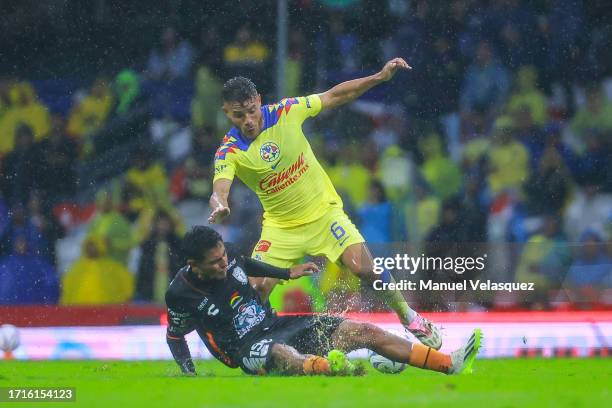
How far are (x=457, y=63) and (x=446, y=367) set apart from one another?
250 inches

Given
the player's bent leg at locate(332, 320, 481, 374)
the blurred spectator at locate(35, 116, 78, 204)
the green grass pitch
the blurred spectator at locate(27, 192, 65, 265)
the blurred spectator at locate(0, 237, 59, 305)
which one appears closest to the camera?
the green grass pitch

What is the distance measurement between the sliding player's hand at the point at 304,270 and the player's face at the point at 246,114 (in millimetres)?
1491

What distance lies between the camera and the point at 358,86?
920cm

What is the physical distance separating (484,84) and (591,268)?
280 centimetres

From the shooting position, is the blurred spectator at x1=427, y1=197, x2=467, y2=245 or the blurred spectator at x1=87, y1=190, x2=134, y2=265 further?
the blurred spectator at x1=87, y1=190, x2=134, y2=265

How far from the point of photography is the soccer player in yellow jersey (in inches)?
357

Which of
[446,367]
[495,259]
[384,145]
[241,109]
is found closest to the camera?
[446,367]

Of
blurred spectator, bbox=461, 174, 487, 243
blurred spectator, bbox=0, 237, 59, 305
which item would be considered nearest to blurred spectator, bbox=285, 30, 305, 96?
blurred spectator, bbox=461, 174, 487, 243

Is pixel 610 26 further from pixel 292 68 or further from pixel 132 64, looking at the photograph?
pixel 132 64

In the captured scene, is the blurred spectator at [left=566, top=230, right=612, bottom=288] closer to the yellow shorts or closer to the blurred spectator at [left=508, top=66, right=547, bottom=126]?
the blurred spectator at [left=508, top=66, right=547, bottom=126]

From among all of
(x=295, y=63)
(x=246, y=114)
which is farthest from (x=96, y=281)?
(x=246, y=114)

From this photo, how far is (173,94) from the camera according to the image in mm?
13398

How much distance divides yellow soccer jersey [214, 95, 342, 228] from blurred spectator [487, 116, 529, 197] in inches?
144

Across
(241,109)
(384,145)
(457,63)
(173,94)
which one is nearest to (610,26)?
(457,63)
